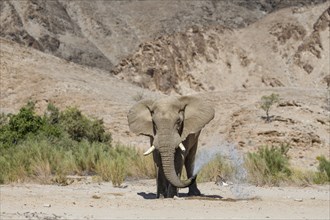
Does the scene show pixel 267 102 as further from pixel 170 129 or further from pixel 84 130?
pixel 170 129

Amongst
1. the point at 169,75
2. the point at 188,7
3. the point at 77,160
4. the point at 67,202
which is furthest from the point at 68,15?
the point at 67,202

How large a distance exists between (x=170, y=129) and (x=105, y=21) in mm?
80158

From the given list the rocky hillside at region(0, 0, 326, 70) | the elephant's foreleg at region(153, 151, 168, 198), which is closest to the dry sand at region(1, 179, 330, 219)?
the elephant's foreleg at region(153, 151, 168, 198)

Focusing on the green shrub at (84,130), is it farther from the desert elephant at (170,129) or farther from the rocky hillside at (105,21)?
the rocky hillside at (105,21)

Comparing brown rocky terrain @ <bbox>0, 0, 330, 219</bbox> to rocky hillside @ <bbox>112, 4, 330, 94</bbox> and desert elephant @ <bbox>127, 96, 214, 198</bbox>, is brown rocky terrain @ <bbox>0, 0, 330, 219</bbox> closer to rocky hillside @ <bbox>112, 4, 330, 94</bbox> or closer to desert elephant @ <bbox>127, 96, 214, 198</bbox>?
rocky hillside @ <bbox>112, 4, 330, 94</bbox>

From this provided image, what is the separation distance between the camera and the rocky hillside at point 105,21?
76812 mm

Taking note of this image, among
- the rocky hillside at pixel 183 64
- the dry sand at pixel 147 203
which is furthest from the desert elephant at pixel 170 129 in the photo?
the rocky hillside at pixel 183 64

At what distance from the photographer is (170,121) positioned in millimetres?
9336

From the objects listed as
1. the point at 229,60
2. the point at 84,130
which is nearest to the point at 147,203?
the point at 84,130

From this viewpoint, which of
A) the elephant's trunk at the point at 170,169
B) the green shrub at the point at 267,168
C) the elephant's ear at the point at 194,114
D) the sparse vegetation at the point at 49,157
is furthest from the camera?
the green shrub at the point at 267,168

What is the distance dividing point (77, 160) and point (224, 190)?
4.22m

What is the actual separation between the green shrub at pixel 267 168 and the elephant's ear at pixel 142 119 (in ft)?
13.1

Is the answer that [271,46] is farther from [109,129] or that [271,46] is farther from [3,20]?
[109,129]

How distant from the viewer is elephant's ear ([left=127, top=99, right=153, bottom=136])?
32.2 ft
